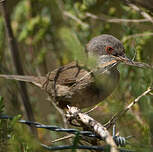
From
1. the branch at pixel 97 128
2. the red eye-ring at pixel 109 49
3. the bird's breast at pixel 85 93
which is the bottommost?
the branch at pixel 97 128

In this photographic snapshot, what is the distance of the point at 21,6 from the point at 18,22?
0.41 m

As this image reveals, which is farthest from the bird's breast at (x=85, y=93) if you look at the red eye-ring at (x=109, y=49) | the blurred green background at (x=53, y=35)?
the red eye-ring at (x=109, y=49)

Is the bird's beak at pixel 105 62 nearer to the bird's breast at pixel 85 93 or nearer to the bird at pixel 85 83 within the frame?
the bird at pixel 85 83

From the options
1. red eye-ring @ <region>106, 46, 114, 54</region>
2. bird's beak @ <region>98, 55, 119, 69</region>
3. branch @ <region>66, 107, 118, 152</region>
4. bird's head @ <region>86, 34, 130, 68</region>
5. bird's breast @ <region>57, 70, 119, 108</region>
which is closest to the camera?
branch @ <region>66, 107, 118, 152</region>

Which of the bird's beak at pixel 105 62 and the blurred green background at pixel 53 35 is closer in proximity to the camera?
the bird's beak at pixel 105 62

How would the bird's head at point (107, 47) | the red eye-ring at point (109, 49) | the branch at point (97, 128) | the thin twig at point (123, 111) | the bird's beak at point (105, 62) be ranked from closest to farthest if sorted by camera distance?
the branch at point (97, 128) < the bird's beak at point (105, 62) < the thin twig at point (123, 111) < the bird's head at point (107, 47) < the red eye-ring at point (109, 49)

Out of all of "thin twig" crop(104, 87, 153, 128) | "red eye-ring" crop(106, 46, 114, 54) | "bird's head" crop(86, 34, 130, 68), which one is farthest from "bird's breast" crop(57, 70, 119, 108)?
"thin twig" crop(104, 87, 153, 128)

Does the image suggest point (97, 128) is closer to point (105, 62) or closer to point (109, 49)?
point (105, 62)

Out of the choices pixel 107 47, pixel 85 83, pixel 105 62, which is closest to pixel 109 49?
pixel 107 47

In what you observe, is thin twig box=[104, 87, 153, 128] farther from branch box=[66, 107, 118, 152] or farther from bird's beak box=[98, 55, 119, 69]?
bird's beak box=[98, 55, 119, 69]

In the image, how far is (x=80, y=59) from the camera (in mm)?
1718

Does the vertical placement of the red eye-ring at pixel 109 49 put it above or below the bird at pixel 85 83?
above

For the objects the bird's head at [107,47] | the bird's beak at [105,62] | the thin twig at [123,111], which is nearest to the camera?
the bird's beak at [105,62]

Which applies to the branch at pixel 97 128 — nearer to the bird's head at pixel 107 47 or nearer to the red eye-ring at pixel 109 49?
the bird's head at pixel 107 47
